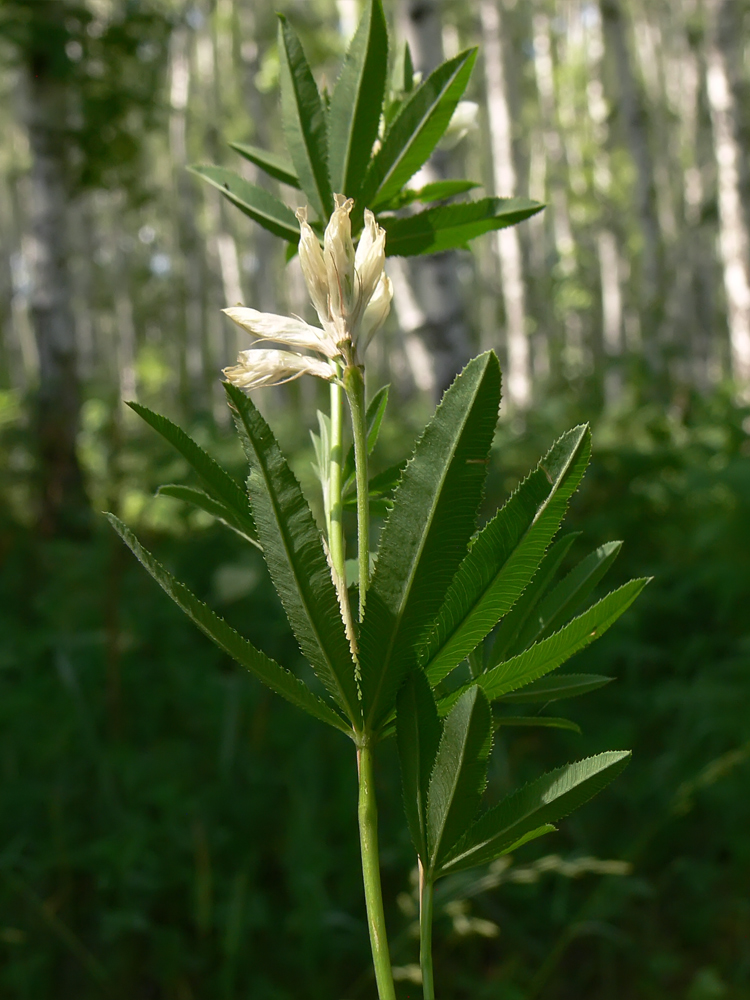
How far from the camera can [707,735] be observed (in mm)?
2930

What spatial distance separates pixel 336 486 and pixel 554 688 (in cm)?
13

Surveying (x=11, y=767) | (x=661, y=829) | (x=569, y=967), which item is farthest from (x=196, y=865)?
(x=661, y=829)

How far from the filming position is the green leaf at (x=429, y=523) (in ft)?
0.94

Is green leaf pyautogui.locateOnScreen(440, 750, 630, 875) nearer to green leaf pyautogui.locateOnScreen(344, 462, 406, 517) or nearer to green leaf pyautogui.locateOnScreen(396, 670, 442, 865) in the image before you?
green leaf pyautogui.locateOnScreen(396, 670, 442, 865)

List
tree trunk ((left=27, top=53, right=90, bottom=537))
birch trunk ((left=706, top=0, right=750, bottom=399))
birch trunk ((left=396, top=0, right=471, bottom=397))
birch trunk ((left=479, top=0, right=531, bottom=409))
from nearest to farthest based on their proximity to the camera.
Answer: birch trunk ((left=396, top=0, right=471, bottom=397)), tree trunk ((left=27, top=53, right=90, bottom=537)), birch trunk ((left=706, top=0, right=750, bottom=399)), birch trunk ((left=479, top=0, right=531, bottom=409))

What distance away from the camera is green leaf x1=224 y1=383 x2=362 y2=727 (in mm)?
288

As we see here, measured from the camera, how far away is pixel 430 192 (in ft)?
1.54

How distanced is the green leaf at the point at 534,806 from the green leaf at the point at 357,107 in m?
0.29

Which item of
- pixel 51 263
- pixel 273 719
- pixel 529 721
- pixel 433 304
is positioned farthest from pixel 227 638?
pixel 51 263

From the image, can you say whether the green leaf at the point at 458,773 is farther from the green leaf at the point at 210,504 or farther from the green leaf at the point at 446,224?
the green leaf at the point at 446,224

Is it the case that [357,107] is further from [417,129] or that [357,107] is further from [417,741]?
[417,741]

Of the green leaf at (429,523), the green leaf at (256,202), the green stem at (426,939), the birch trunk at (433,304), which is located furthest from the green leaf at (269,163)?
the birch trunk at (433,304)

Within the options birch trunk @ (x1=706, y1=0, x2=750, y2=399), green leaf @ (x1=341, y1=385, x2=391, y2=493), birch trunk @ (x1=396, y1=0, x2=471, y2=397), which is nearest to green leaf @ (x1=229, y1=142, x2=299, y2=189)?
green leaf @ (x1=341, y1=385, x2=391, y2=493)

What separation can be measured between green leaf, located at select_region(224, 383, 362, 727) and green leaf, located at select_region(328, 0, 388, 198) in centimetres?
18
